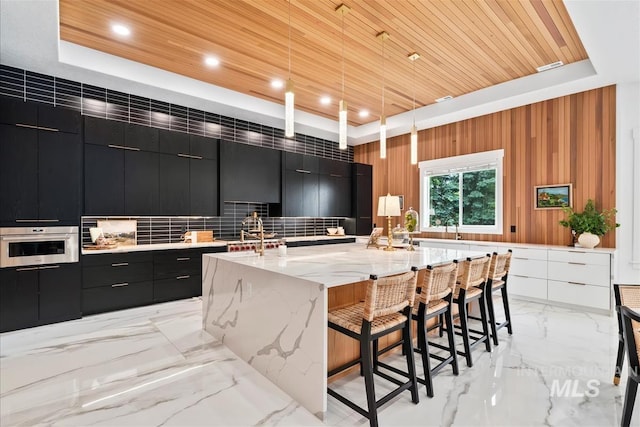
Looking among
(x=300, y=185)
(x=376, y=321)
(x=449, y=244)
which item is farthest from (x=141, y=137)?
(x=449, y=244)

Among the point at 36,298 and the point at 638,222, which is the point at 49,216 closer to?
the point at 36,298

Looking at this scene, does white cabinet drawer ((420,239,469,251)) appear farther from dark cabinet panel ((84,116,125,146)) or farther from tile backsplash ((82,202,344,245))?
dark cabinet panel ((84,116,125,146))

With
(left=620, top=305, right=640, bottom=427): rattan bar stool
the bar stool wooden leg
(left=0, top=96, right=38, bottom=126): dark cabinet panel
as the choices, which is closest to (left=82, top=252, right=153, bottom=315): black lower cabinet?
(left=0, top=96, right=38, bottom=126): dark cabinet panel

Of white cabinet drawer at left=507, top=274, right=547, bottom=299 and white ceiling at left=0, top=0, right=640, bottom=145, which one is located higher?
white ceiling at left=0, top=0, right=640, bottom=145

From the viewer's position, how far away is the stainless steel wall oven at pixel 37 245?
3180mm

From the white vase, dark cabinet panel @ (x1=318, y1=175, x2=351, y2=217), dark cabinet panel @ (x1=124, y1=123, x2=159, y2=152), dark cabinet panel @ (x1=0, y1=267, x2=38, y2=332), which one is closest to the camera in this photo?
dark cabinet panel @ (x1=0, y1=267, x2=38, y2=332)

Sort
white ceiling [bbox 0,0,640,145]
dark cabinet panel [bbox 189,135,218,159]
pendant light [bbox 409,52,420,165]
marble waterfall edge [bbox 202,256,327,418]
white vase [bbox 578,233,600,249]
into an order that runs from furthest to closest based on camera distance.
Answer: dark cabinet panel [bbox 189,135,218,159], white vase [bbox 578,233,600,249], pendant light [bbox 409,52,420,165], white ceiling [bbox 0,0,640,145], marble waterfall edge [bbox 202,256,327,418]

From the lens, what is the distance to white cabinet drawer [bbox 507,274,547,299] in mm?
4242

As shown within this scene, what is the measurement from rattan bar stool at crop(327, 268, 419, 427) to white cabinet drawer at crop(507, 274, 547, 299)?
10.6 feet

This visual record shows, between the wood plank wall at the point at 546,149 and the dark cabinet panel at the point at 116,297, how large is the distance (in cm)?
474

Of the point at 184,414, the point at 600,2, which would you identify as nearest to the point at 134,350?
the point at 184,414

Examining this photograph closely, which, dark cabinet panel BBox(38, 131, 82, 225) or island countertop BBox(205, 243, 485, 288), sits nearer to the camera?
island countertop BBox(205, 243, 485, 288)

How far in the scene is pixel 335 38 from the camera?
338 centimetres

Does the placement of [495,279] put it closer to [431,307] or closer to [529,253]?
[431,307]
